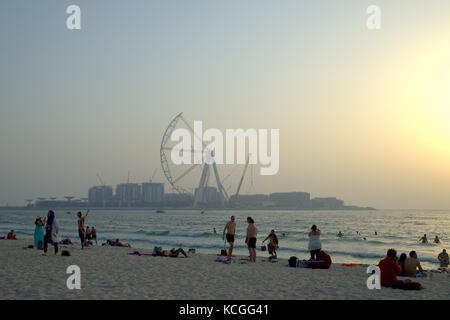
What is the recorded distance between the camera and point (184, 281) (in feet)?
31.6

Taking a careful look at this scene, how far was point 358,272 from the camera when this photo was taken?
12117 mm

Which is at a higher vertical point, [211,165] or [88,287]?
[211,165]

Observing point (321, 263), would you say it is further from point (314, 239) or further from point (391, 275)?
point (391, 275)

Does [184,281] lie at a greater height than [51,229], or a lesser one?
lesser

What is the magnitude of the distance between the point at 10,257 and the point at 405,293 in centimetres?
1152

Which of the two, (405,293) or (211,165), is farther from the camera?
(211,165)

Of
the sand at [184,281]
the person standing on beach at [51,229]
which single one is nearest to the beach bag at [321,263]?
the sand at [184,281]

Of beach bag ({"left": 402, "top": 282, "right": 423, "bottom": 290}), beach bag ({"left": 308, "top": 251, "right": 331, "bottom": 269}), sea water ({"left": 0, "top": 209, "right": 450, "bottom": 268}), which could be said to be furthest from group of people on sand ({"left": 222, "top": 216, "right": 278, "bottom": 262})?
sea water ({"left": 0, "top": 209, "right": 450, "bottom": 268})

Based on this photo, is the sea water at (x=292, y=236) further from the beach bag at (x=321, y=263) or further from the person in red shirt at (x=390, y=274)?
the person in red shirt at (x=390, y=274)

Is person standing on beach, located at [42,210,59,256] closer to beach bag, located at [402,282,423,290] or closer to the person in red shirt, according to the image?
the person in red shirt

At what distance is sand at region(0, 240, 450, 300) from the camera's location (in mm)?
7938

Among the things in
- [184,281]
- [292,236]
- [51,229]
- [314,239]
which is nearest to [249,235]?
[314,239]
